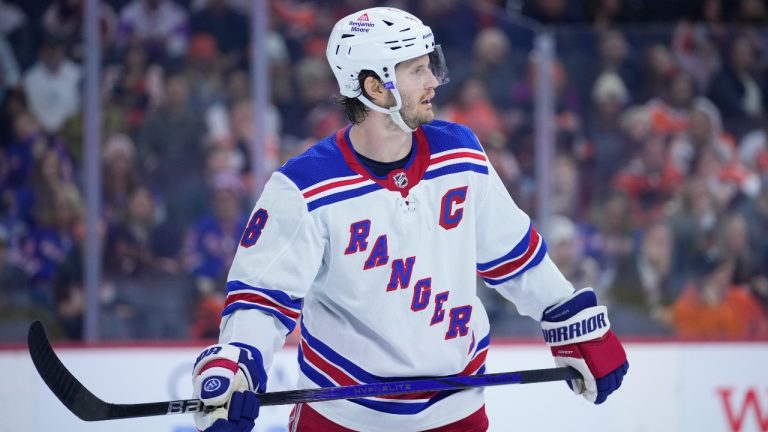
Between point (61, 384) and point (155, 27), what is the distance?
2.60 m

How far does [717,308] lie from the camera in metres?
4.81

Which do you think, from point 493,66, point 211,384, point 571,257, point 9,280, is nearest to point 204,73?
point 9,280

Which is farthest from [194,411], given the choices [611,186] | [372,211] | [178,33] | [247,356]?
[611,186]

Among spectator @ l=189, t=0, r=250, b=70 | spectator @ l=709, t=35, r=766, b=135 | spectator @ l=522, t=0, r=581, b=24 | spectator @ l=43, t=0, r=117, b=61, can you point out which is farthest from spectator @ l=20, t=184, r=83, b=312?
spectator @ l=709, t=35, r=766, b=135

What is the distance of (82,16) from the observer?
180 inches

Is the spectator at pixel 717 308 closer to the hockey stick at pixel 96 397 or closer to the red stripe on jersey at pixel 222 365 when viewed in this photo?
the hockey stick at pixel 96 397

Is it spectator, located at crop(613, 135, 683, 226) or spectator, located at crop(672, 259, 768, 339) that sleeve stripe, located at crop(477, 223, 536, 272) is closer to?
spectator, located at crop(672, 259, 768, 339)

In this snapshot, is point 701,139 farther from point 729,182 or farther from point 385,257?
point 385,257

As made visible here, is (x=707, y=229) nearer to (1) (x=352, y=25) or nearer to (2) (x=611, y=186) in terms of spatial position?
(2) (x=611, y=186)

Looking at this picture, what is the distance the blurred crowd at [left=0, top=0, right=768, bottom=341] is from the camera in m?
4.56

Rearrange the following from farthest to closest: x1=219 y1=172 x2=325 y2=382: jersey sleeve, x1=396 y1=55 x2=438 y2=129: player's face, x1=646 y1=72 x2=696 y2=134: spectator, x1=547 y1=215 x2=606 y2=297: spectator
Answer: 1. x1=646 y1=72 x2=696 y2=134: spectator
2. x1=547 y1=215 x2=606 y2=297: spectator
3. x1=396 y1=55 x2=438 y2=129: player's face
4. x1=219 y1=172 x2=325 y2=382: jersey sleeve

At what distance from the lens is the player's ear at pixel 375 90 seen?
243 cm

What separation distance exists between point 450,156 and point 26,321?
2.58m

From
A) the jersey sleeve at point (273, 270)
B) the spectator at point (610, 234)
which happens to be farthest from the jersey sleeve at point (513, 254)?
the spectator at point (610, 234)
